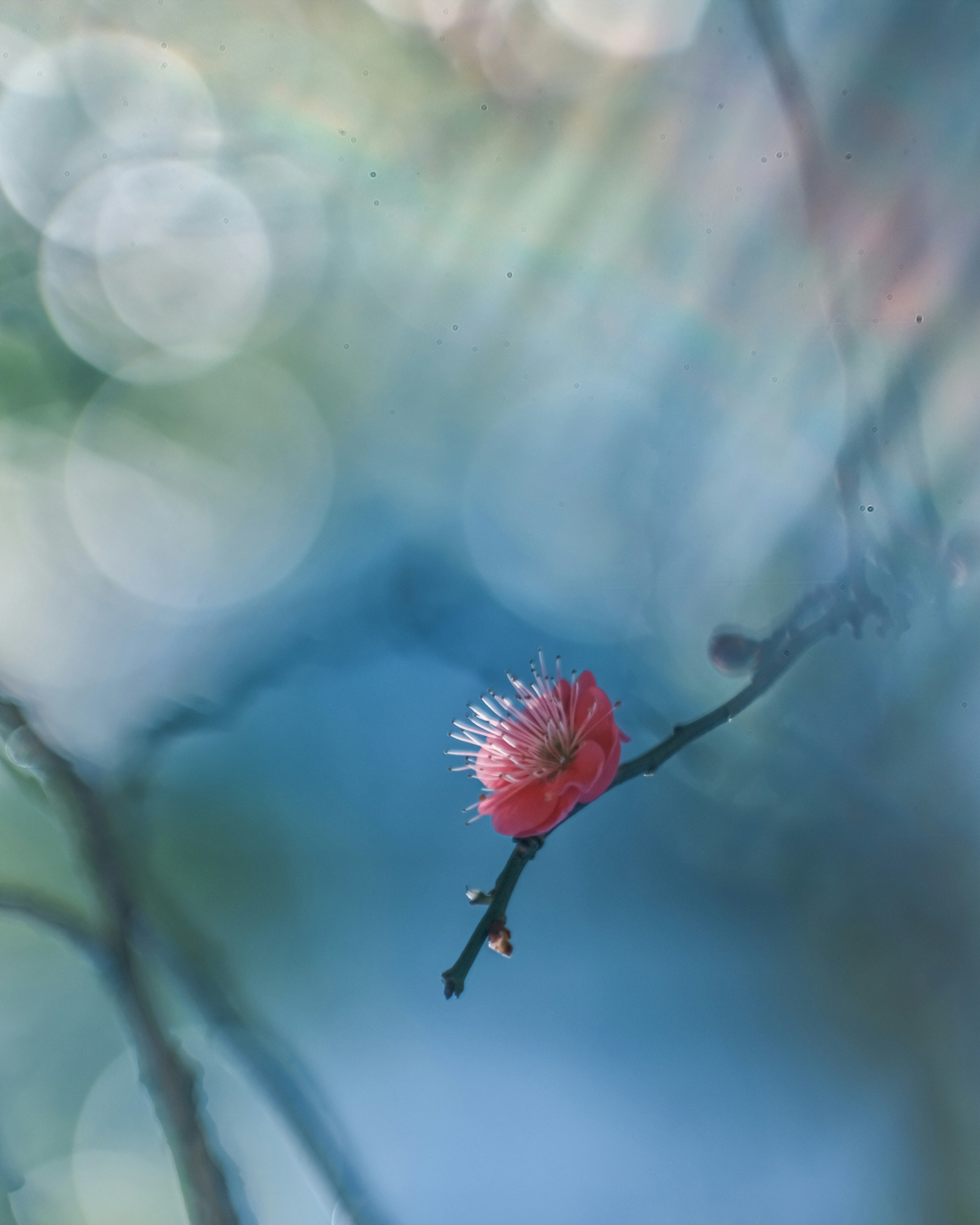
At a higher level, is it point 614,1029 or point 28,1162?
point 28,1162

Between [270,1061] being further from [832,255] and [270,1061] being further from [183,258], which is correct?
[832,255]

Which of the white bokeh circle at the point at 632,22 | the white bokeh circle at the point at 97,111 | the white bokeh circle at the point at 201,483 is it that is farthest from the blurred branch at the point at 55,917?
the white bokeh circle at the point at 632,22

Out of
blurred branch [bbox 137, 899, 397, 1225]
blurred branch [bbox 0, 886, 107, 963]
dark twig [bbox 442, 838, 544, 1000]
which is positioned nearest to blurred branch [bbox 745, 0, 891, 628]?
dark twig [bbox 442, 838, 544, 1000]

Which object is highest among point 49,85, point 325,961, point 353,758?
point 49,85

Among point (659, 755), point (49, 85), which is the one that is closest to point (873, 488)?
point (659, 755)

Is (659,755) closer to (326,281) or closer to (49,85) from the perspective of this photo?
(326,281)

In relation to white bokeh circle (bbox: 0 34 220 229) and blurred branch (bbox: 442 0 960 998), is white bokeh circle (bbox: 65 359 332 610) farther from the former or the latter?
blurred branch (bbox: 442 0 960 998)
